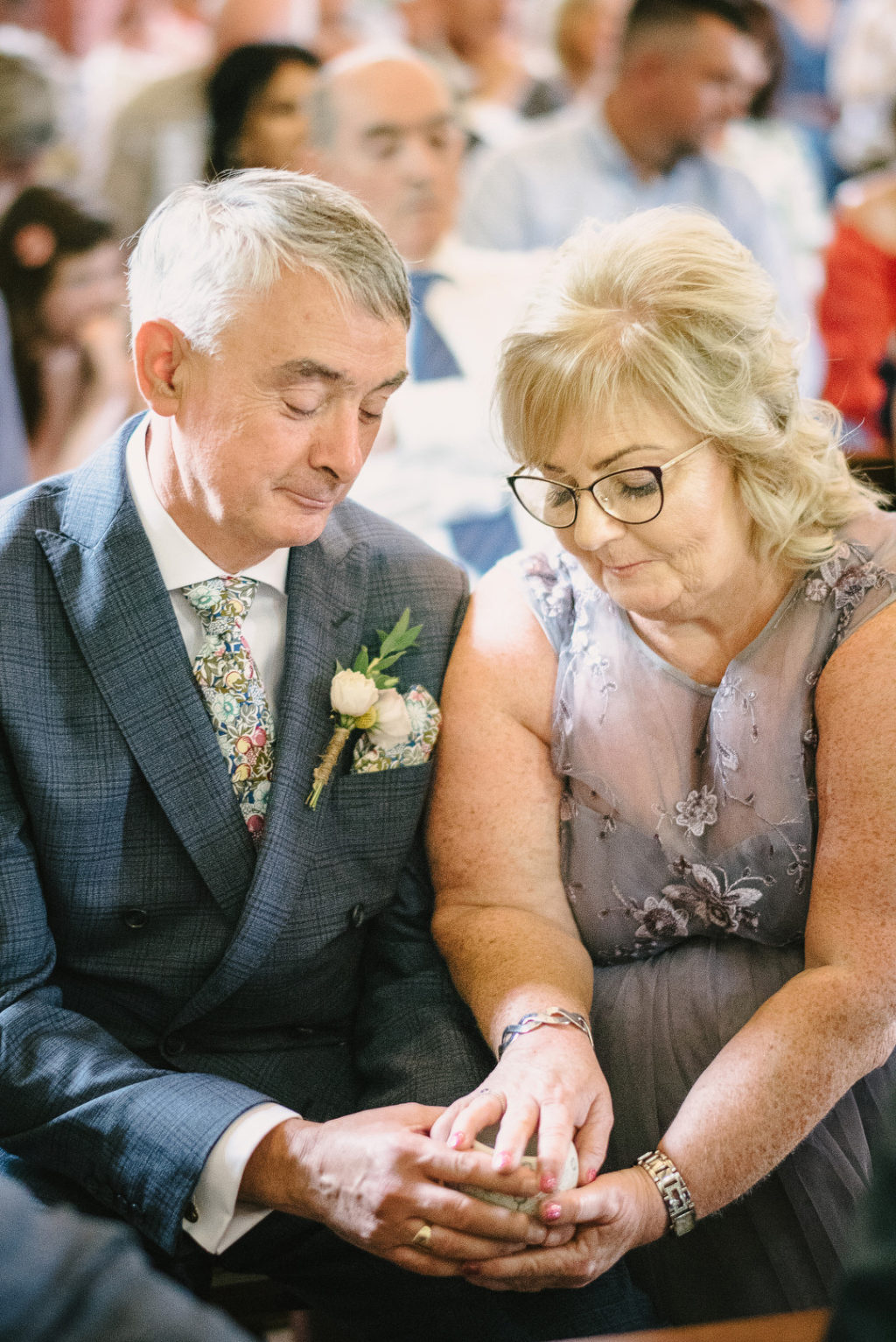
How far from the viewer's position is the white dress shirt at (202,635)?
1.51 metres

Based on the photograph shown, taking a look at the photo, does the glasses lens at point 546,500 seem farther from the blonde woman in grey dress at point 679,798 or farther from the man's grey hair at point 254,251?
the man's grey hair at point 254,251

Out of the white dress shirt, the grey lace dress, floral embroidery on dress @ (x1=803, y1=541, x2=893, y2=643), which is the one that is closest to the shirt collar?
the white dress shirt

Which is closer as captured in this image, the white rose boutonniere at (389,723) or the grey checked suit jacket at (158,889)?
the grey checked suit jacket at (158,889)

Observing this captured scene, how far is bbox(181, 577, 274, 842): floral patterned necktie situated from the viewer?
1762 mm

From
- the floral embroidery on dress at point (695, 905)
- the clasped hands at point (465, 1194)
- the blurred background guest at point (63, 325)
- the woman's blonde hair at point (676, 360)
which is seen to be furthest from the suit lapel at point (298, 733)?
the blurred background guest at point (63, 325)

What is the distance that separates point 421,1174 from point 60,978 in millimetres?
661

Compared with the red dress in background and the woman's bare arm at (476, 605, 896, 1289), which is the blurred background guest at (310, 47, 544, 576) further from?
the woman's bare arm at (476, 605, 896, 1289)

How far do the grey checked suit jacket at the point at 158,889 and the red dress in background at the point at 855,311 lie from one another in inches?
99.4

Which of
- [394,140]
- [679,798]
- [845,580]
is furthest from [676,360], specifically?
[394,140]

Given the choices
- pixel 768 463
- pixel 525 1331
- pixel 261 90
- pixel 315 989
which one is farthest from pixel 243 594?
pixel 261 90

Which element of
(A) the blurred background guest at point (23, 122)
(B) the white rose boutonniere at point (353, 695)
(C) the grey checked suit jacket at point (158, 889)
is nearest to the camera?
(C) the grey checked suit jacket at point (158, 889)

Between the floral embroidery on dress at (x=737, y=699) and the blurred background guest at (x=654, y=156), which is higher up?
the blurred background guest at (x=654, y=156)

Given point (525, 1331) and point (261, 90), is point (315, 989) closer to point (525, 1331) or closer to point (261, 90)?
point (525, 1331)

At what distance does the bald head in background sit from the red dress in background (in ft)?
4.31
